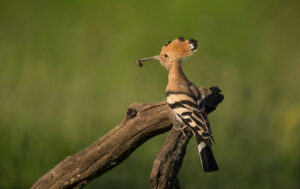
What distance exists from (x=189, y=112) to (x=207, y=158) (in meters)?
0.22

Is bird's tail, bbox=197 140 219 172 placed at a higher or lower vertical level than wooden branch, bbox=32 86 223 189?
lower

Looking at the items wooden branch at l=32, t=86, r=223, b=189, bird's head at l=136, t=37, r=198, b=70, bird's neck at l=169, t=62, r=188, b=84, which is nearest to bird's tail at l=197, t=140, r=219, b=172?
wooden branch at l=32, t=86, r=223, b=189

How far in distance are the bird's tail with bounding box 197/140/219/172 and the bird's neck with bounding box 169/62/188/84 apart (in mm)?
393

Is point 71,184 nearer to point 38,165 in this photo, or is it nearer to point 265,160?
point 38,165

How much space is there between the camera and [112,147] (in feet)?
7.43

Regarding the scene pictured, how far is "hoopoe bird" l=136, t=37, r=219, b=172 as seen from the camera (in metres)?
2.13

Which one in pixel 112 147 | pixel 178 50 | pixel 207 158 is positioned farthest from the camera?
pixel 178 50

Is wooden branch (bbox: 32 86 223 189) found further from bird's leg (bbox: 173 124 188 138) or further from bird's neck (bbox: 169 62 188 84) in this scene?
bird's neck (bbox: 169 62 188 84)

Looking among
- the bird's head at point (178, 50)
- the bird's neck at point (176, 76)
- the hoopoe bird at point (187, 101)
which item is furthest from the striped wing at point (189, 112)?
the bird's head at point (178, 50)

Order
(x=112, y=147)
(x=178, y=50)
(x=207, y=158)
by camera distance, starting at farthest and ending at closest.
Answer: (x=178, y=50) → (x=112, y=147) → (x=207, y=158)

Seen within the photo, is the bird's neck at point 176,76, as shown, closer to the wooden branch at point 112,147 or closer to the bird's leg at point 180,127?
the wooden branch at point 112,147

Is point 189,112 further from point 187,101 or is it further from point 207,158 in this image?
point 207,158

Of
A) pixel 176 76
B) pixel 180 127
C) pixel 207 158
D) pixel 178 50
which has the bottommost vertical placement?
pixel 207 158

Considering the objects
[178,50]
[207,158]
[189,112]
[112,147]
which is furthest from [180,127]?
[178,50]
